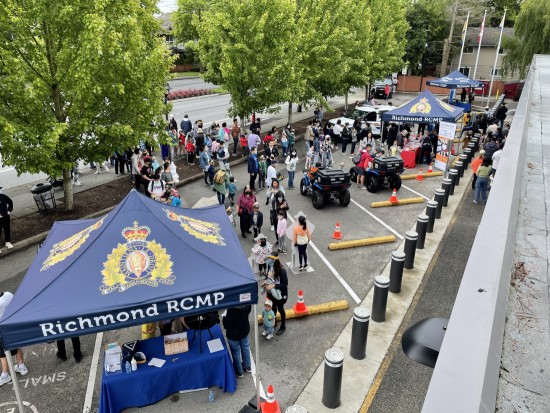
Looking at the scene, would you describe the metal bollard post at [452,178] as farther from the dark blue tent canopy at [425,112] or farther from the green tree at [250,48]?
the green tree at [250,48]

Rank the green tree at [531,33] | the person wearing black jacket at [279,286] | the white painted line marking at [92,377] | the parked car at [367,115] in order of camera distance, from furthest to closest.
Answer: the green tree at [531,33] → the parked car at [367,115] → the person wearing black jacket at [279,286] → the white painted line marking at [92,377]

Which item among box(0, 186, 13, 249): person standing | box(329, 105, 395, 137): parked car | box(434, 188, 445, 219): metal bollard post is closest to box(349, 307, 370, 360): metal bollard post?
box(434, 188, 445, 219): metal bollard post

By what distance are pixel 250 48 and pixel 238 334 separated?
1656cm

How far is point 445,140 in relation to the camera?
18.2 m

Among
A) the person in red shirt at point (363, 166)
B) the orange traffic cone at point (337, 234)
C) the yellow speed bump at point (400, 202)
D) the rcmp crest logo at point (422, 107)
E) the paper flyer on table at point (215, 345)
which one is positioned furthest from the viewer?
the rcmp crest logo at point (422, 107)

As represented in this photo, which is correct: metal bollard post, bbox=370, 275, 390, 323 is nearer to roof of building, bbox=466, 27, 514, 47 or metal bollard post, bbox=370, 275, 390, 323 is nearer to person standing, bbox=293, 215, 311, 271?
person standing, bbox=293, 215, 311, 271

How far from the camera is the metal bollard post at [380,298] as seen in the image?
8.37 m

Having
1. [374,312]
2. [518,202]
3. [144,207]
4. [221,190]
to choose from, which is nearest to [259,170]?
[221,190]

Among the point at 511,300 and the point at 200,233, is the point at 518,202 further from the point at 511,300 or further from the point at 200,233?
the point at 200,233

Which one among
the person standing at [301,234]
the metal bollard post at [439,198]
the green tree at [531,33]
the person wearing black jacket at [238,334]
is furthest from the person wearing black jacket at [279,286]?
the green tree at [531,33]

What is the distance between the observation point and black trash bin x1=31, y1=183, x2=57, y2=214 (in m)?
14.0

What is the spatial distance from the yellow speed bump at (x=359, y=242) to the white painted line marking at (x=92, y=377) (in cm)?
636

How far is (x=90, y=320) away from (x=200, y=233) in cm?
206

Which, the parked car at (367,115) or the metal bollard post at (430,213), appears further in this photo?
the parked car at (367,115)
